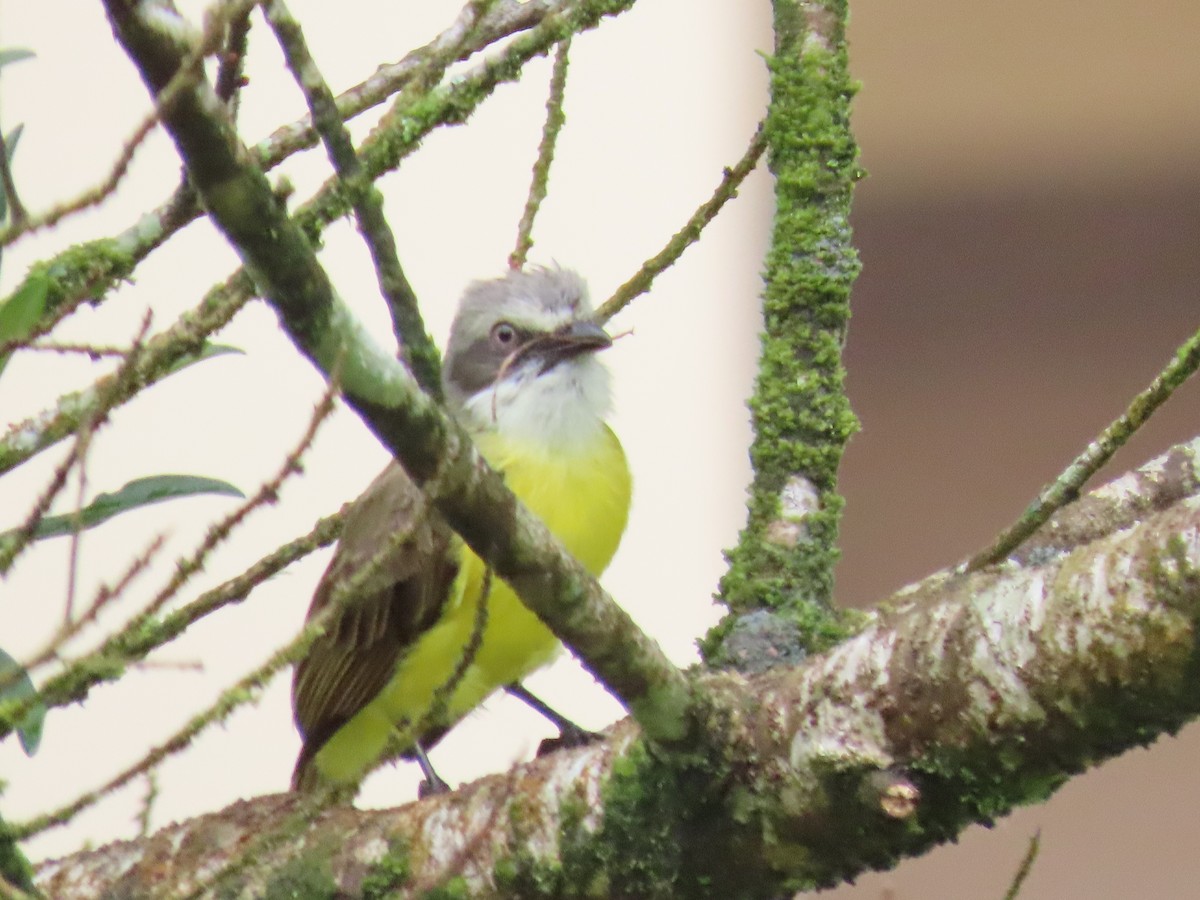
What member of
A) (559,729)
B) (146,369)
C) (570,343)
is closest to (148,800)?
(146,369)

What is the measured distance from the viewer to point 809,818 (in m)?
1.98

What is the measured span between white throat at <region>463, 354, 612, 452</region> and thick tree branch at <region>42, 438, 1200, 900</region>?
1112 millimetres

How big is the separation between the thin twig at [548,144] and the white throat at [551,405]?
632 mm

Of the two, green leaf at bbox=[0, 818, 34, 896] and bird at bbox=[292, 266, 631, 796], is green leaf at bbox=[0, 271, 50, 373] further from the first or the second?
bird at bbox=[292, 266, 631, 796]

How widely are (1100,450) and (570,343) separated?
1.56m

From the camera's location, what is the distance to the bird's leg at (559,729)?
3.17 m

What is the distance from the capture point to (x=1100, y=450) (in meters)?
2.19

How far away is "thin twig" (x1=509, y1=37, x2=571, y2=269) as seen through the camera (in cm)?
265

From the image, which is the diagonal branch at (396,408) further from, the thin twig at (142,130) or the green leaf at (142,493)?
the green leaf at (142,493)

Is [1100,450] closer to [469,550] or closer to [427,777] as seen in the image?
[469,550]

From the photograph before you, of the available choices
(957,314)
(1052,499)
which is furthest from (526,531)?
(957,314)

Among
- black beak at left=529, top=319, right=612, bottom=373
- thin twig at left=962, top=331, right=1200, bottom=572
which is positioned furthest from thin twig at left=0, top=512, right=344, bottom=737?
black beak at left=529, top=319, right=612, bottom=373

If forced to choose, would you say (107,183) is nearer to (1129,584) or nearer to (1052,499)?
(1129,584)

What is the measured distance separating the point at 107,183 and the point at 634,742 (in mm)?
997
